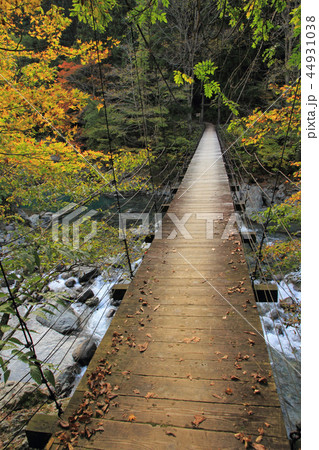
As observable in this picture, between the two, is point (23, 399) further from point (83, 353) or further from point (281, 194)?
point (281, 194)

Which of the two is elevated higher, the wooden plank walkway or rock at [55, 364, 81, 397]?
the wooden plank walkway

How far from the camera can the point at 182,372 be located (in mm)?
1660

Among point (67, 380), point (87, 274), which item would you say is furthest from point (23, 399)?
point (87, 274)

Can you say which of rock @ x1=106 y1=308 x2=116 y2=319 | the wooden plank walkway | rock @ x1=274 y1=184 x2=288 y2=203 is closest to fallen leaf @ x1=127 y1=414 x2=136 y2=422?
the wooden plank walkway

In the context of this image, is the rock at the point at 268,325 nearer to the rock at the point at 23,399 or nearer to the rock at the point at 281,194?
the rock at the point at 23,399

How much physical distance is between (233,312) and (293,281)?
15.9 feet

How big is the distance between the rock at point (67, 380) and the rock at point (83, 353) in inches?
4.6

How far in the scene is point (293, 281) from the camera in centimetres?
601

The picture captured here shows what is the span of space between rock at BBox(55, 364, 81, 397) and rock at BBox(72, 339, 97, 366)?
12 cm

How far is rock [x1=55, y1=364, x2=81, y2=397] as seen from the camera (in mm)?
3739

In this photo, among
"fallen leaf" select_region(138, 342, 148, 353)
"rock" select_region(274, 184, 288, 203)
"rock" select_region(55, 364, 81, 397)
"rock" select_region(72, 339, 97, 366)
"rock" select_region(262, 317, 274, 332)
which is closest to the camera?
"fallen leaf" select_region(138, 342, 148, 353)

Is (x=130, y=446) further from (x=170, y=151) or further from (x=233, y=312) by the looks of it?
(x=170, y=151)

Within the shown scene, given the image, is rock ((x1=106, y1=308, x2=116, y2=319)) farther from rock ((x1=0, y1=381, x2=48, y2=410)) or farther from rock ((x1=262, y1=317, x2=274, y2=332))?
rock ((x1=262, y1=317, x2=274, y2=332))

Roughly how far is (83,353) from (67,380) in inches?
20.9
